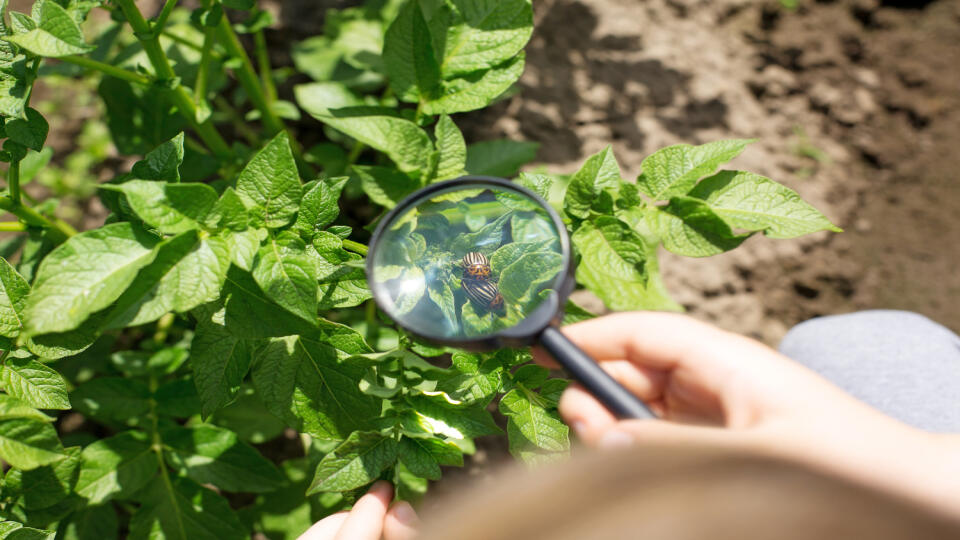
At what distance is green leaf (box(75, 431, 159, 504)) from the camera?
1.38m

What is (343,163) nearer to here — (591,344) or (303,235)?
(303,235)

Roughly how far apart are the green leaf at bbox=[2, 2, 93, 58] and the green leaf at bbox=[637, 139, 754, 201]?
3.49 feet

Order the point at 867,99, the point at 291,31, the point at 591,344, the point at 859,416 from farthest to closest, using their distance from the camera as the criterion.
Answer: the point at 867,99, the point at 291,31, the point at 591,344, the point at 859,416

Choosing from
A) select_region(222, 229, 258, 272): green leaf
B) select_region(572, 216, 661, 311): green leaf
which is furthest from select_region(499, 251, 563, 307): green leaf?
select_region(222, 229, 258, 272): green leaf

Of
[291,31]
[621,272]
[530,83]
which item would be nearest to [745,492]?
[621,272]

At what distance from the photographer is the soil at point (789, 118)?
2.60 m

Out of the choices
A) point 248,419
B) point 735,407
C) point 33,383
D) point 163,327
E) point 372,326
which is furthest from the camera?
point 163,327

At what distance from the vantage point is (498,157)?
1.82 m

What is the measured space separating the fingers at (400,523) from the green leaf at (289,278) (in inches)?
18.2

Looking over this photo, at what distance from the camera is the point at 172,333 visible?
2.13 m

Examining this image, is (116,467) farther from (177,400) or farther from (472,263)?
(472,263)

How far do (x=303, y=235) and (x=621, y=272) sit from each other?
2.04 feet

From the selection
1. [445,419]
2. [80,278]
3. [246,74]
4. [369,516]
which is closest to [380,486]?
[369,516]

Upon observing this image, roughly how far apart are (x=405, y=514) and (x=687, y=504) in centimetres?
77
